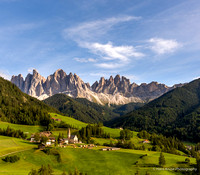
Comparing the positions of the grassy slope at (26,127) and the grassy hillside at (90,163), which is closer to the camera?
the grassy hillside at (90,163)

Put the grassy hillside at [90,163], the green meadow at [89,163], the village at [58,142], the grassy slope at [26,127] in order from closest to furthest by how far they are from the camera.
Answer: the green meadow at [89,163]
the grassy hillside at [90,163]
the village at [58,142]
the grassy slope at [26,127]

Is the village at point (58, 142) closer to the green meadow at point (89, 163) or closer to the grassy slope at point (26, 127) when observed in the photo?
the green meadow at point (89, 163)

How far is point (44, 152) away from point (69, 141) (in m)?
38.3

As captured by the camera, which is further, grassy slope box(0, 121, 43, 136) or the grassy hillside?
grassy slope box(0, 121, 43, 136)

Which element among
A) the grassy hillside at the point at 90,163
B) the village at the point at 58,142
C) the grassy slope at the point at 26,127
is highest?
the grassy slope at the point at 26,127

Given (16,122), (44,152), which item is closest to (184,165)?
(44,152)

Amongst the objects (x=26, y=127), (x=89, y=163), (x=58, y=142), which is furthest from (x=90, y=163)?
(x=26, y=127)

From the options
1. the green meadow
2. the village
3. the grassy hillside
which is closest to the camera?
the green meadow

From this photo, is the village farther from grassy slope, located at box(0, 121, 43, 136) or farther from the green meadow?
grassy slope, located at box(0, 121, 43, 136)

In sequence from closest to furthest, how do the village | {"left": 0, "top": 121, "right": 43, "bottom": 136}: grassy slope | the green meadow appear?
the green meadow → the village → {"left": 0, "top": 121, "right": 43, "bottom": 136}: grassy slope

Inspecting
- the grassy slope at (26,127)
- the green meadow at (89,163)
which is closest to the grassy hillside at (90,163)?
→ the green meadow at (89,163)

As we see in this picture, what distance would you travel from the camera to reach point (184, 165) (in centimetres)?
7731

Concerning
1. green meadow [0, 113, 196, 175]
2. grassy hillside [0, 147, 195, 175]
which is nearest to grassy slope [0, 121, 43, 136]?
green meadow [0, 113, 196, 175]

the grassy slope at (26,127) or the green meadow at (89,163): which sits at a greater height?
the grassy slope at (26,127)
